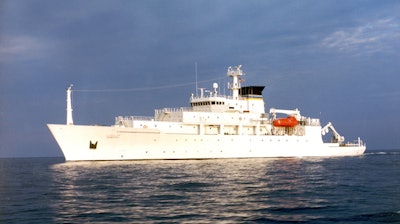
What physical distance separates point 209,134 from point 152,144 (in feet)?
25.0

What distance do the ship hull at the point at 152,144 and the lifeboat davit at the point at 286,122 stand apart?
190cm

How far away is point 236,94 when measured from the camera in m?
57.2

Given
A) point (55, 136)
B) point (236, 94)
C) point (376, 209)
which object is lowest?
point (376, 209)

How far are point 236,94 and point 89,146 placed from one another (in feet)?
75.3

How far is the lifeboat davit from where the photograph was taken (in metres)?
55.9

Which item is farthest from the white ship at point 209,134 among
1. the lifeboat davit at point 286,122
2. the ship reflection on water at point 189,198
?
the ship reflection on water at point 189,198

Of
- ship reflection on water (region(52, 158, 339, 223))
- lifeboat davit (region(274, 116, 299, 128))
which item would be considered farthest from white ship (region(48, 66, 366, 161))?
ship reflection on water (region(52, 158, 339, 223))

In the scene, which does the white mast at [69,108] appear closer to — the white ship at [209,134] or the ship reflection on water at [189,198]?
the white ship at [209,134]

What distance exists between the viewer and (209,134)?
48.6 metres

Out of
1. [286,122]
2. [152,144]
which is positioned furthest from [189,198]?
[286,122]

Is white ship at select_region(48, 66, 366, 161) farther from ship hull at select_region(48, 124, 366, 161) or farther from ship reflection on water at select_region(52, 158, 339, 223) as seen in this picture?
ship reflection on water at select_region(52, 158, 339, 223)

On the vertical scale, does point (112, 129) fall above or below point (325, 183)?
above

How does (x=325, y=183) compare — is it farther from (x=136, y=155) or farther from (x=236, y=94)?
(x=236, y=94)

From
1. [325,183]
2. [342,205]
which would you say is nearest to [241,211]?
[342,205]
